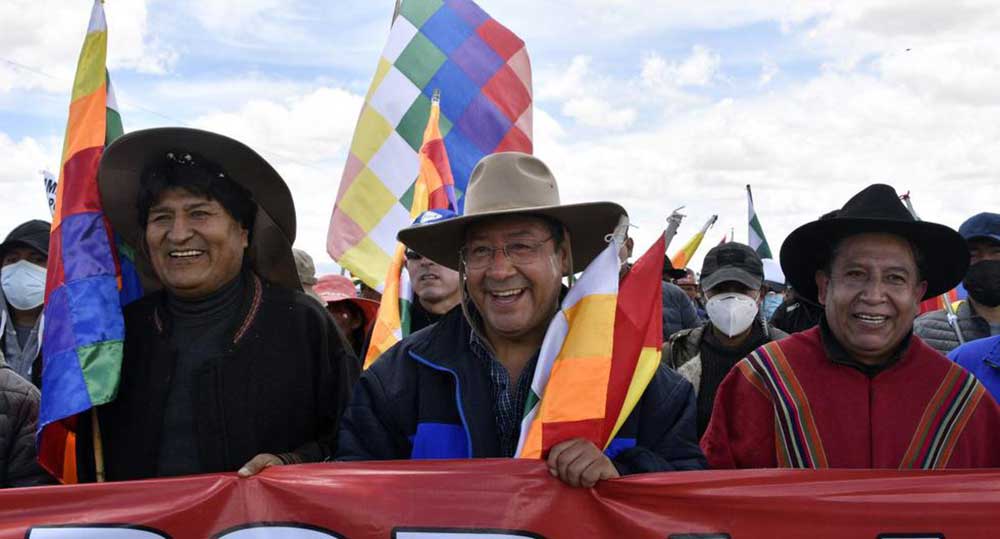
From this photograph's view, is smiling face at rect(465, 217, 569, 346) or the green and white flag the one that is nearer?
smiling face at rect(465, 217, 569, 346)

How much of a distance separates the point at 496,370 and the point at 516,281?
298mm

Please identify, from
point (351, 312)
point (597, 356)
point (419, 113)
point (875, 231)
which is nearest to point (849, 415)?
point (875, 231)

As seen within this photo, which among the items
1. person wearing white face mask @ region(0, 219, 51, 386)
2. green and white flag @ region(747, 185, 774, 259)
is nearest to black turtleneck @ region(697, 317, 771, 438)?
person wearing white face mask @ region(0, 219, 51, 386)

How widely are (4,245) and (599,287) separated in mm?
3990

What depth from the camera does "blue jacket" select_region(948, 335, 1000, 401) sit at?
12.4ft

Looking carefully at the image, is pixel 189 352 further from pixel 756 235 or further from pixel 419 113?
pixel 756 235

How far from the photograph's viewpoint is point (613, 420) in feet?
10.2

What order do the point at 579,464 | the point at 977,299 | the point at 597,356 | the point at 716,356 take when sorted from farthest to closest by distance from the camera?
the point at 977,299
the point at 716,356
the point at 597,356
the point at 579,464

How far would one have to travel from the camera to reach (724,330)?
5.77 metres

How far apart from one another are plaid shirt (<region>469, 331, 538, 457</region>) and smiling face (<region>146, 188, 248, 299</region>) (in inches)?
39.3

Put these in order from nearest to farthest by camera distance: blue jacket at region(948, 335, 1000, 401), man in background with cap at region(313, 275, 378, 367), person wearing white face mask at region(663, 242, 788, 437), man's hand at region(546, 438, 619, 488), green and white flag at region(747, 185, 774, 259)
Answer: man's hand at region(546, 438, 619, 488), blue jacket at region(948, 335, 1000, 401), person wearing white face mask at region(663, 242, 788, 437), man in background with cap at region(313, 275, 378, 367), green and white flag at region(747, 185, 774, 259)

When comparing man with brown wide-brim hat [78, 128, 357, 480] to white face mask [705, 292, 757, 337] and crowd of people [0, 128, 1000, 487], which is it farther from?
white face mask [705, 292, 757, 337]

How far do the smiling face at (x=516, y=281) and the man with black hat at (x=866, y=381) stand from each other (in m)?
0.81

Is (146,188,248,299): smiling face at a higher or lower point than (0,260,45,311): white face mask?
lower
